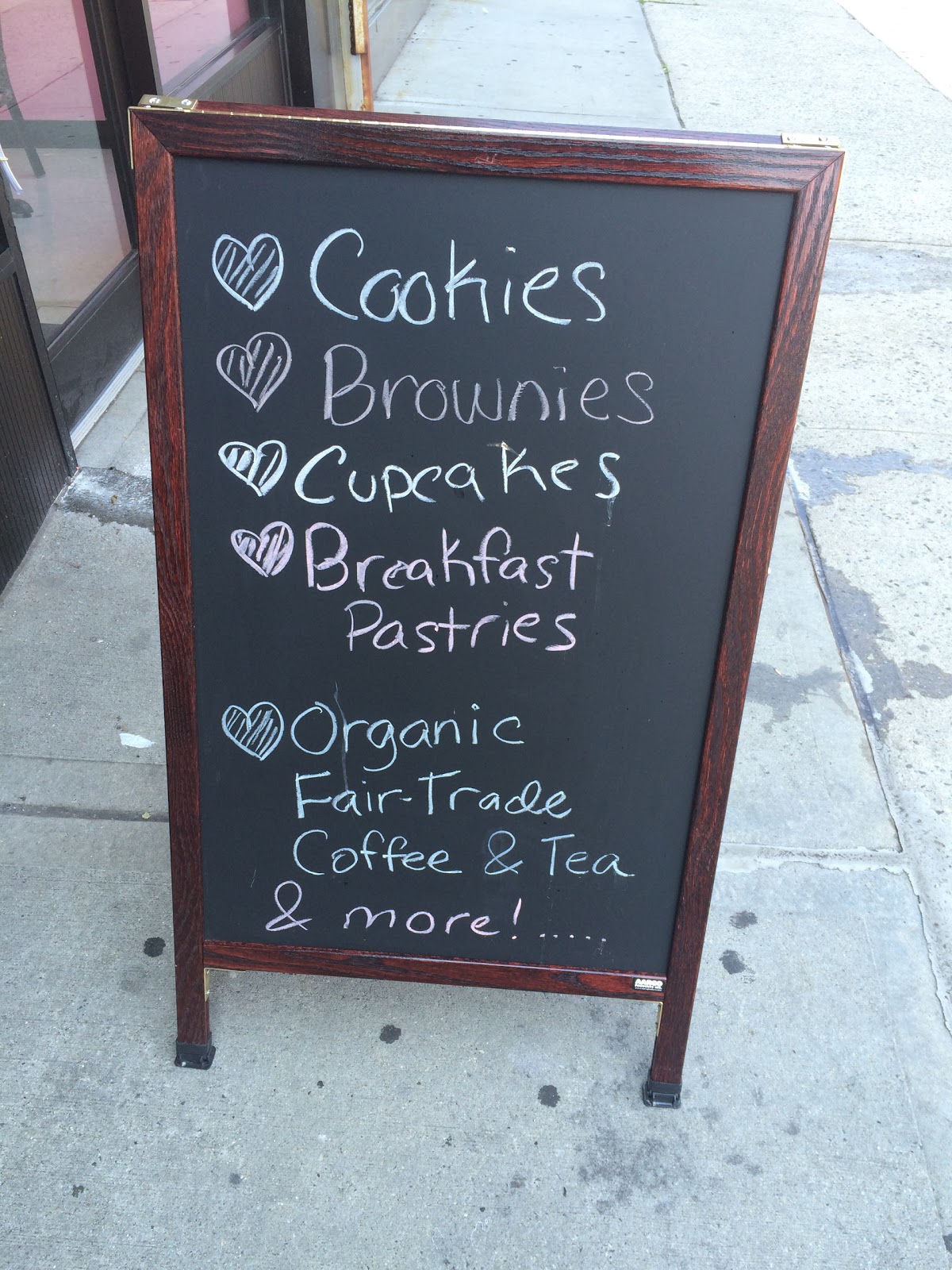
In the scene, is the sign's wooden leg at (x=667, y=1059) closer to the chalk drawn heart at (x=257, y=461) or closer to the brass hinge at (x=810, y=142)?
the chalk drawn heart at (x=257, y=461)

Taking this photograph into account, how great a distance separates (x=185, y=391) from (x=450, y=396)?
43cm

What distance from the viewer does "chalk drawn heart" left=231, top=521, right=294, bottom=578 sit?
5.98 feet

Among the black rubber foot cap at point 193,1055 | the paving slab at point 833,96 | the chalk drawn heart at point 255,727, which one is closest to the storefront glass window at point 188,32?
the paving slab at point 833,96

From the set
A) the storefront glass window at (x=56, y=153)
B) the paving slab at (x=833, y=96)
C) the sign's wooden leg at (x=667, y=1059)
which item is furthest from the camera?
the paving slab at (x=833, y=96)

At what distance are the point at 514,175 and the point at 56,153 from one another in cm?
349

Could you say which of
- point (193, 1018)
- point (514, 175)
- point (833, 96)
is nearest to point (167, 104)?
point (514, 175)

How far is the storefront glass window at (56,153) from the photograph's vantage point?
156 inches

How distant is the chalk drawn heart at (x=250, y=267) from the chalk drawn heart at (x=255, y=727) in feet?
2.34

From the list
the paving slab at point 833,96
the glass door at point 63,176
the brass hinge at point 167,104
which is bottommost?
the paving slab at point 833,96

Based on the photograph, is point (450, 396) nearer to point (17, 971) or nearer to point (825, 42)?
point (17, 971)

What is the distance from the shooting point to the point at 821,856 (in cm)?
279

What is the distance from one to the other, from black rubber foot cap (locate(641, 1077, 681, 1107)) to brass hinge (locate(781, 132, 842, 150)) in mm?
1768

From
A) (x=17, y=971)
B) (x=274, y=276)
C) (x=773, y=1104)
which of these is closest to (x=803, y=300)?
(x=274, y=276)

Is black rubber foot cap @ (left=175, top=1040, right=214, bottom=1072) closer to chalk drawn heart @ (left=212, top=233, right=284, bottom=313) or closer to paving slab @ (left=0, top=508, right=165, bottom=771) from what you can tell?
paving slab @ (left=0, top=508, right=165, bottom=771)
